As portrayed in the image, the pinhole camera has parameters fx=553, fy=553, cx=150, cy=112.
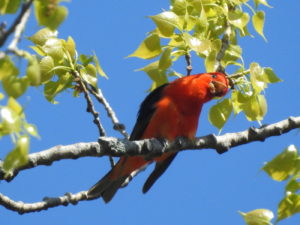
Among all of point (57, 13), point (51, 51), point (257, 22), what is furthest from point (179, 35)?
point (57, 13)

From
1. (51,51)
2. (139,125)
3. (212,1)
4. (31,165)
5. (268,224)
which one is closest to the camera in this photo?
(268,224)

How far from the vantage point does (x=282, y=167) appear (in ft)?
10.3

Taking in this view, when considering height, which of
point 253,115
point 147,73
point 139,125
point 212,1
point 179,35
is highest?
point 212,1

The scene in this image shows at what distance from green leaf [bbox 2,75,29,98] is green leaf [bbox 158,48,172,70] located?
2232mm

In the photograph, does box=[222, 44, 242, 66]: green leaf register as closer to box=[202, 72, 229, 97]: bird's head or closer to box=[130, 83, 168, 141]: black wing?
box=[202, 72, 229, 97]: bird's head

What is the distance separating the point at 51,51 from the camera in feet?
13.8

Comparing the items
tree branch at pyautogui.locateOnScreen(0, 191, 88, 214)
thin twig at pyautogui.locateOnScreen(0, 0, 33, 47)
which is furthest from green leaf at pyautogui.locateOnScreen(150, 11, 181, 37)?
thin twig at pyautogui.locateOnScreen(0, 0, 33, 47)

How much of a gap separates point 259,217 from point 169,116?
274 cm

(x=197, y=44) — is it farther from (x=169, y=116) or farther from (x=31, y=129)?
(x=31, y=129)

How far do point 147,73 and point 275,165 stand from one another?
181 cm

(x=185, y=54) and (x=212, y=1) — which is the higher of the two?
(x=212, y=1)

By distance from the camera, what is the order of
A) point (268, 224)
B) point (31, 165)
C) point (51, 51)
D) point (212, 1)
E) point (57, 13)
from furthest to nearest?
point (212, 1) → point (51, 51) → point (31, 165) → point (268, 224) → point (57, 13)

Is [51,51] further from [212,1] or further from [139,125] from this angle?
[139,125]

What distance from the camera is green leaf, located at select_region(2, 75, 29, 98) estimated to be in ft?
7.18
